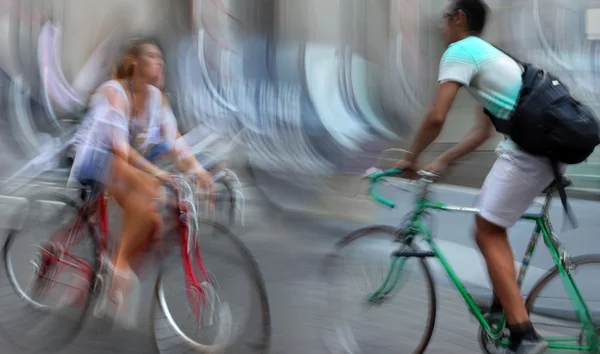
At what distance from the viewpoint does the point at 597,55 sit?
21.2 ft

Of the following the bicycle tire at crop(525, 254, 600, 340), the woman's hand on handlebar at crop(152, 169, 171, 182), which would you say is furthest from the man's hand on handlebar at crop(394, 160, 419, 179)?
the woman's hand on handlebar at crop(152, 169, 171, 182)

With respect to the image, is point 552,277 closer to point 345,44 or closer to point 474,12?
point 474,12

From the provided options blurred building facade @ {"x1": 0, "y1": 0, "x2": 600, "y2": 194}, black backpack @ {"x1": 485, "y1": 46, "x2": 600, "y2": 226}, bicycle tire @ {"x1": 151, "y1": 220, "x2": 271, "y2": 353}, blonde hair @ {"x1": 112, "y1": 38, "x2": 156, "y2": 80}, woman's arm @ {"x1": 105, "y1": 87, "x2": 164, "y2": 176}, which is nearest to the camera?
black backpack @ {"x1": 485, "y1": 46, "x2": 600, "y2": 226}

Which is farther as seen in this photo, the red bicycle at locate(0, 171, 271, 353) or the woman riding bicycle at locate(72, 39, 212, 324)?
the woman riding bicycle at locate(72, 39, 212, 324)

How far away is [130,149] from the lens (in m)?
3.71

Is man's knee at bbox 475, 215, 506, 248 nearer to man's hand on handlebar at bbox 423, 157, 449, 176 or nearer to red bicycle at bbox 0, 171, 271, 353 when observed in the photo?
man's hand on handlebar at bbox 423, 157, 449, 176

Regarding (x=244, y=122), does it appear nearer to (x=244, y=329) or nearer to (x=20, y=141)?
(x=20, y=141)

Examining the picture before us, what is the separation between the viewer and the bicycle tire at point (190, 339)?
355 centimetres

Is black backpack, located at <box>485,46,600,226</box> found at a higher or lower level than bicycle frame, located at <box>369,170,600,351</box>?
higher

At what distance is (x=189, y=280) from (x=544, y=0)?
15.5ft

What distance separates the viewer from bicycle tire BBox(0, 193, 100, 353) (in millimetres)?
4027

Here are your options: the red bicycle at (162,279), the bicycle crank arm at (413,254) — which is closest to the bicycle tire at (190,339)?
the red bicycle at (162,279)

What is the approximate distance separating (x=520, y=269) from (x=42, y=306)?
8.47 ft

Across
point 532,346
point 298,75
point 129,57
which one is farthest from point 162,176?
point 298,75
